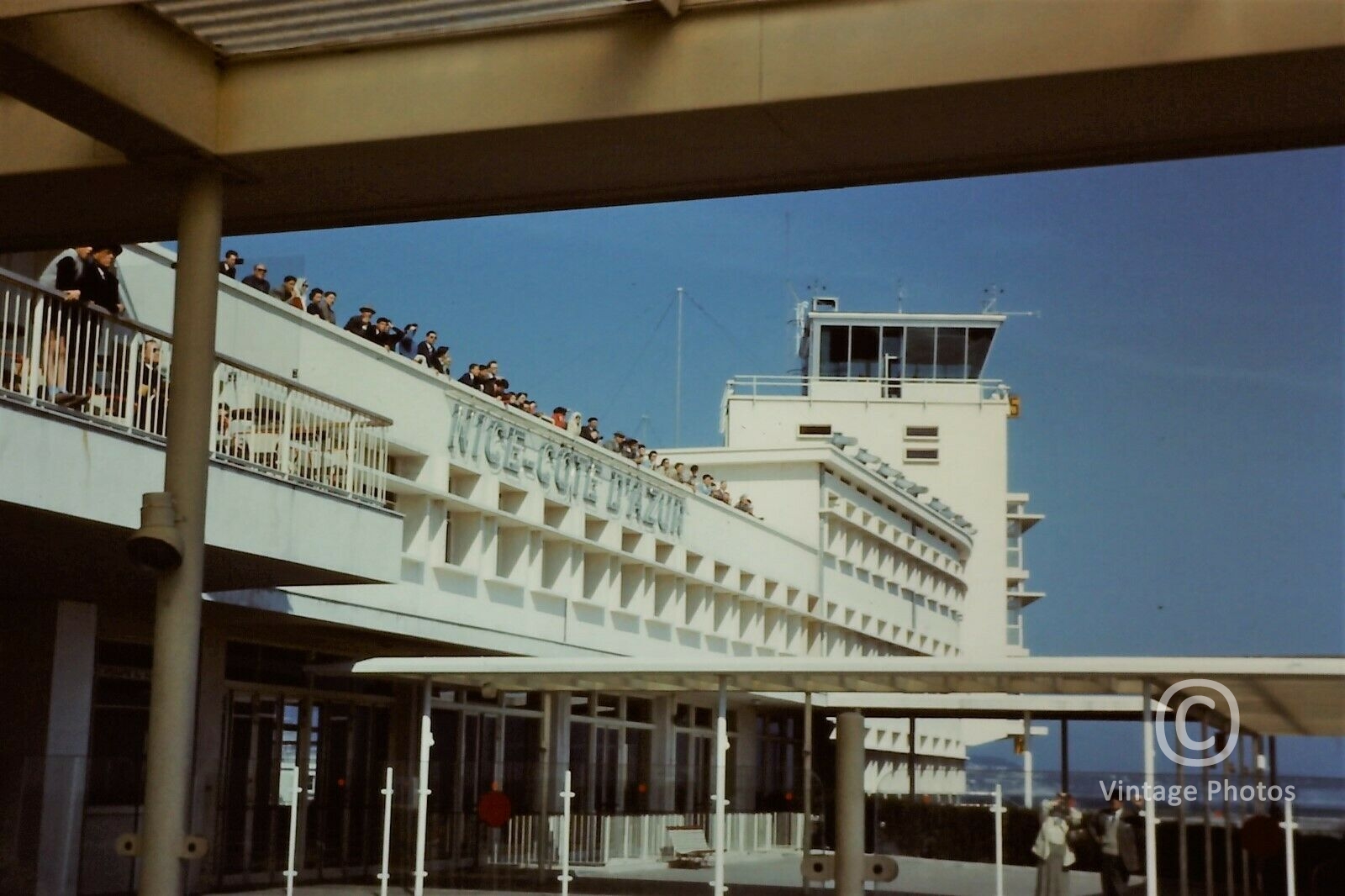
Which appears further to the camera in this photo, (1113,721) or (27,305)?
(1113,721)

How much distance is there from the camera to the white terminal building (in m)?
14.9

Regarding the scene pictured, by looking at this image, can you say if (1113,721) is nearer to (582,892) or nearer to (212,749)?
(582,892)

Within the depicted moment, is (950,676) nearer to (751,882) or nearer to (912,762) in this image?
(912,762)

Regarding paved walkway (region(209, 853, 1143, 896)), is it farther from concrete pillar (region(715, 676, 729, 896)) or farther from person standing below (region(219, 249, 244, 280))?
person standing below (region(219, 249, 244, 280))

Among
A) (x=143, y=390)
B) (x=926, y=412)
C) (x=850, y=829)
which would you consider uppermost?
(x=926, y=412)

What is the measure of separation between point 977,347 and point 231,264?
213 ft

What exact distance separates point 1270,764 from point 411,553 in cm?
1396

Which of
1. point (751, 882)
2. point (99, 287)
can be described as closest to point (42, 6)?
point (99, 287)

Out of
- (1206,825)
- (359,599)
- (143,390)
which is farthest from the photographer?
(359,599)

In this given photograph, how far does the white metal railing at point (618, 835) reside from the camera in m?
18.8

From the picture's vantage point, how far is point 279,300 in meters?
23.4

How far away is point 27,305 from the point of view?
13633 mm

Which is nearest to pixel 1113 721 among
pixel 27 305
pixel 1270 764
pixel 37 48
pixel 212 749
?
pixel 1270 764

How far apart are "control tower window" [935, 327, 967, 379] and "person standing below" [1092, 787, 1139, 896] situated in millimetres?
66859
